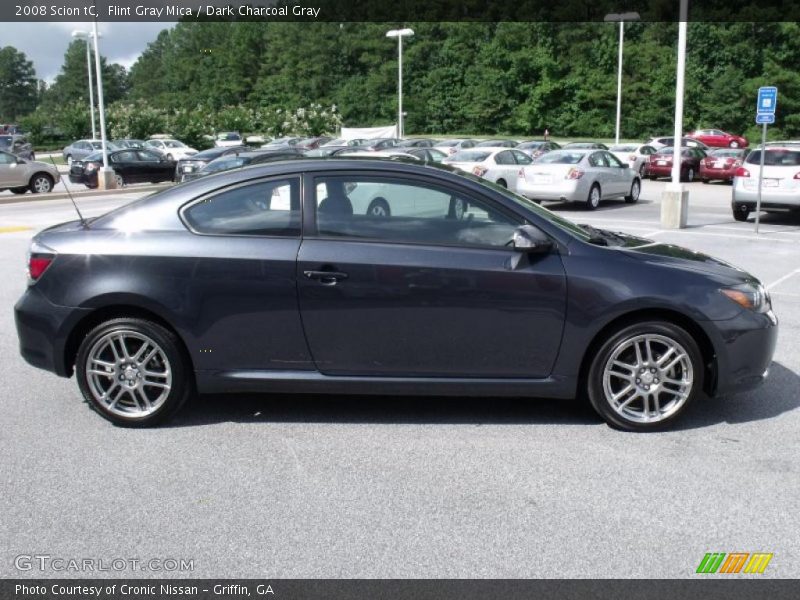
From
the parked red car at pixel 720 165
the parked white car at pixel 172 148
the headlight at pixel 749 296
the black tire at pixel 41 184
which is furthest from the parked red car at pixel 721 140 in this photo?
the headlight at pixel 749 296

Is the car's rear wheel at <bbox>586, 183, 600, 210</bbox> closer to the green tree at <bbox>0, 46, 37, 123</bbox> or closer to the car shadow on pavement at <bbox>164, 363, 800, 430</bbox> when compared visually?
the car shadow on pavement at <bbox>164, 363, 800, 430</bbox>

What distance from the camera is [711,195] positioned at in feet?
86.6

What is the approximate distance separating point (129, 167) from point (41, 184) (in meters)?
4.27

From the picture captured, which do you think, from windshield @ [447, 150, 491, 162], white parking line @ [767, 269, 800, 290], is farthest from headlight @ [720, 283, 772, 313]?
windshield @ [447, 150, 491, 162]

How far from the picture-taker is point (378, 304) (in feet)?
16.2

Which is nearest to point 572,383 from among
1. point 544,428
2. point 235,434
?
point 544,428

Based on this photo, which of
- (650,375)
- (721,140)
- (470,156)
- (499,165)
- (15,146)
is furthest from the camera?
(721,140)

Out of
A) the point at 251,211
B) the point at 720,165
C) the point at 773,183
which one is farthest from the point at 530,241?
the point at 720,165

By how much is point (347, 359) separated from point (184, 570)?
1.80 metres

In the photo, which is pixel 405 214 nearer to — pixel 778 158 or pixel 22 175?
pixel 778 158

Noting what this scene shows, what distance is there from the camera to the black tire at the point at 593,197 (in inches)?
828

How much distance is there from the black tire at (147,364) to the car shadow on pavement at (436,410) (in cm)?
16

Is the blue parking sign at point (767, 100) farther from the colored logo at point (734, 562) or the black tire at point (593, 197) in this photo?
the colored logo at point (734, 562)

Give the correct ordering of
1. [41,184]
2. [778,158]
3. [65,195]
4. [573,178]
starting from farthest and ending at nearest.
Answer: [41,184], [65,195], [573,178], [778,158]
